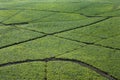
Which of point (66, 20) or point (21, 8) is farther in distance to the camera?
point (21, 8)

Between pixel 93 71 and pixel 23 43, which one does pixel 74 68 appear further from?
pixel 23 43

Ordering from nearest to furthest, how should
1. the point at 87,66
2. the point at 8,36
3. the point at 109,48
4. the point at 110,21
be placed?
the point at 87,66 < the point at 109,48 < the point at 8,36 < the point at 110,21

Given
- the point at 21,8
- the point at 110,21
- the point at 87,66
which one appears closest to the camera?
the point at 87,66

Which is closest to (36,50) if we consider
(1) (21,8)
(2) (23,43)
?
(2) (23,43)

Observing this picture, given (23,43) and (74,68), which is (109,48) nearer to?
(74,68)

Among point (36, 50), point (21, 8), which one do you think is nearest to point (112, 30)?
point (36, 50)

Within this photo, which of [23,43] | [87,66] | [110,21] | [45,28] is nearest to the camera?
[87,66]
